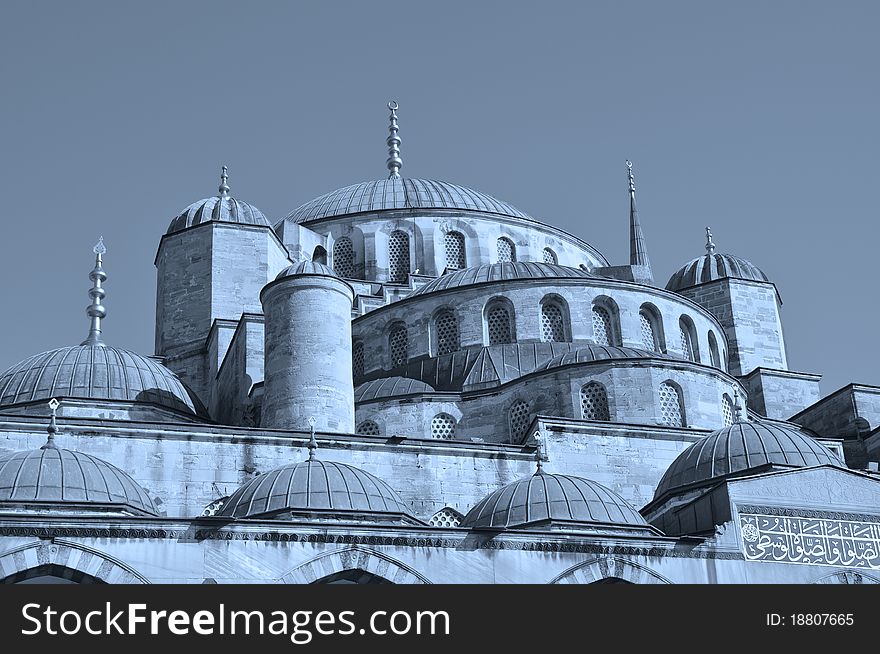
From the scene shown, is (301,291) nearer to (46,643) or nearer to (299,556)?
(299,556)

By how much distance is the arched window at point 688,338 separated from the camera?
95.6 ft

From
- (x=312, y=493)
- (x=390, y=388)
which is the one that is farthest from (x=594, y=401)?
(x=312, y=493)

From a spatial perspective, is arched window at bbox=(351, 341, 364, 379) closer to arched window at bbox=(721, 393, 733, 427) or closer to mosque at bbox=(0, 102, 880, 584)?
mosque at bbox=(0, 102, 880, 584)

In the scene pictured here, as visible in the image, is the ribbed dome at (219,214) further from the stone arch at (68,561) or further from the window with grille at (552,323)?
the stone arch at (68,561)

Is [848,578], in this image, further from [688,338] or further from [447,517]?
[688,338]

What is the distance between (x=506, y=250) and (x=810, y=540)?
16611mm

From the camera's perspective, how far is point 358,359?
29344mm

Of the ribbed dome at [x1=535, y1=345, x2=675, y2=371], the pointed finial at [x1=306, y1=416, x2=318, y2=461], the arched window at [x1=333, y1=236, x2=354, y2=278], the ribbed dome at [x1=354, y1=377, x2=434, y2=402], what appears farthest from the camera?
the arched window at [x1=333, y1=236, x2=354, y2=278]

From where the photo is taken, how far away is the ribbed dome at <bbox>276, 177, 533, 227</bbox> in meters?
36.5

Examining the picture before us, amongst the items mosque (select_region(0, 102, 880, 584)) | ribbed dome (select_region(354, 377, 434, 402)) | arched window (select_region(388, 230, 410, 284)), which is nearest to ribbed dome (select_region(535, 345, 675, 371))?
mosque (select_region(0, 102, 880, 584))

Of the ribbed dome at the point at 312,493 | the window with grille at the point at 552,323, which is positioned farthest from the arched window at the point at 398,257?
the ribbed dome at the point at 312,493

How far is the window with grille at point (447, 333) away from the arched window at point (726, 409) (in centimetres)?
538

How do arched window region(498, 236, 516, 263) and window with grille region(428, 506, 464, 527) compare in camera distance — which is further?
arched window region(498, 236, 516, 263)

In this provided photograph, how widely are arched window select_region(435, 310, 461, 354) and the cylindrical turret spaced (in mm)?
3654
